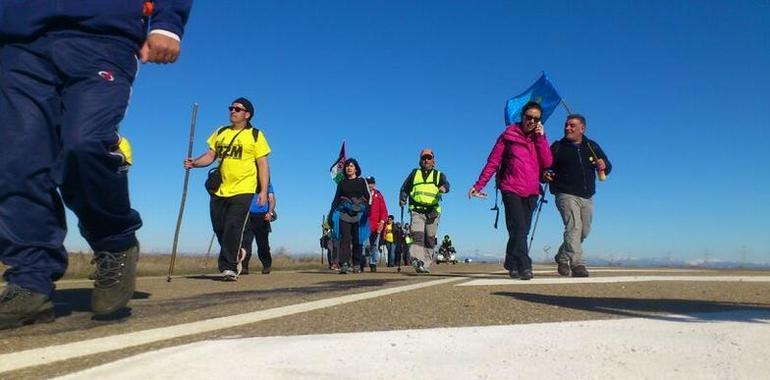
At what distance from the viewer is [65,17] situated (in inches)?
130

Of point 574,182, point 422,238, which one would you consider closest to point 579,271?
point 574,182

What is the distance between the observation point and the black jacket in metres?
8.91

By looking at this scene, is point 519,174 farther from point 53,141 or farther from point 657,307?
point 53,141

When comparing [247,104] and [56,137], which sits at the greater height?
[247,104]

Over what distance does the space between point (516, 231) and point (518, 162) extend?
2.88ft

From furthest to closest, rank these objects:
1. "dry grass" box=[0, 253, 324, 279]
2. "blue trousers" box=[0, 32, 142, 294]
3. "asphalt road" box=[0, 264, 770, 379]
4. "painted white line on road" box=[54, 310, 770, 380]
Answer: "dry grass" box=[0, 253, 324, 279], "blue trousers" box=[0, 32, 142, 294], "asphalt road" box=[0, 264, 770, 379], "painted white line on road" box=[54, 310, 770, 380]

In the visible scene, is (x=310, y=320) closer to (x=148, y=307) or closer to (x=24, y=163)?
(x=148, y=307)

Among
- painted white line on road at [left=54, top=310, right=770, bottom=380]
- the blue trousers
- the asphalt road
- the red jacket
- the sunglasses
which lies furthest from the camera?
the red jacket

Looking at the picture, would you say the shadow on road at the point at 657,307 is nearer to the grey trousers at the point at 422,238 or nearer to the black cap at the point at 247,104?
the black cap at the point at 247,104

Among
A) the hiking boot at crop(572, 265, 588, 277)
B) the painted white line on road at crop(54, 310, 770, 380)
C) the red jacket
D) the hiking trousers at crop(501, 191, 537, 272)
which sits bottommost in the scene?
the painted white line on road at crop(54, 310, 770, 380)

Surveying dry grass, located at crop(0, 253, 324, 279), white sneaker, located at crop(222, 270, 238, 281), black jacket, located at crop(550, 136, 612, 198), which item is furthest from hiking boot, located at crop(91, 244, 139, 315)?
black jacket, located at crop(550, 136, 612, 198)

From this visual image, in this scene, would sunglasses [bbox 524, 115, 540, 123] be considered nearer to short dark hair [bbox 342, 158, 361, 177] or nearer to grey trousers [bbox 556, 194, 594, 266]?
grey trousers [bbox 556, 194, 594, 266]

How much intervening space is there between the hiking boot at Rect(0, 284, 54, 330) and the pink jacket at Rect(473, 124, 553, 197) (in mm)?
5682

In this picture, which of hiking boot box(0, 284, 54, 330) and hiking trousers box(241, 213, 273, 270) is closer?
hiking boot box(0, 284, 54, 330)
